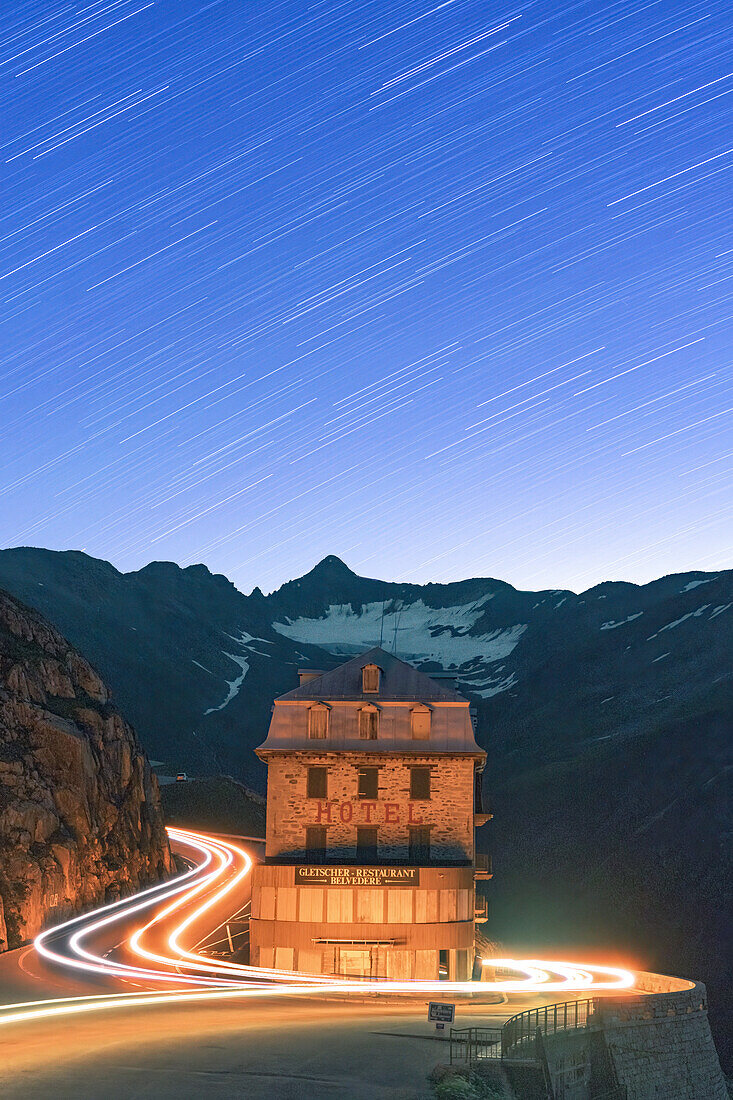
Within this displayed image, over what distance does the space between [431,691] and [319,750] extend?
23.7 ft

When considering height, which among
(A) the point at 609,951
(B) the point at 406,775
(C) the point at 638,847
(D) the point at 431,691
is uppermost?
(D) the point at 431,691

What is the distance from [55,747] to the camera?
63.2m

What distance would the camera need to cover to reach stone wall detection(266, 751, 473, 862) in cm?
5725

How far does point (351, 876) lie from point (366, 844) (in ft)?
13.6

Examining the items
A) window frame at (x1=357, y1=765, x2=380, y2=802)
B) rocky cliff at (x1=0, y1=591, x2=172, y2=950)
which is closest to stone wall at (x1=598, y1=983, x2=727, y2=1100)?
window frame at (x1=357, y1=765, x2=380, y2=802)

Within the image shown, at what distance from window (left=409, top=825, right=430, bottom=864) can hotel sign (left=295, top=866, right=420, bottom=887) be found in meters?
3.68

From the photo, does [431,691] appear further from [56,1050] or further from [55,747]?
[56,1050]

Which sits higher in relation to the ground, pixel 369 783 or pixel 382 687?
pixel 382 687

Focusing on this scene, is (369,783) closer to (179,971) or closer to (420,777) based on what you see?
(420,777)

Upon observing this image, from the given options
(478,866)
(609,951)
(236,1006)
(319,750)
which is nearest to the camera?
(236,1006)

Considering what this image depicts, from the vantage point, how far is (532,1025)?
97.0ft

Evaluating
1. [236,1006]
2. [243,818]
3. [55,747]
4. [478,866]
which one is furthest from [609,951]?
[236,1006]

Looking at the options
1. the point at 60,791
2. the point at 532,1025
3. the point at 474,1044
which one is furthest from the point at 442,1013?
the point at 60,791

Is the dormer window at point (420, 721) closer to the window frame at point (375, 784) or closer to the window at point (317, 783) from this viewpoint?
the window frame at point (375, 784)
